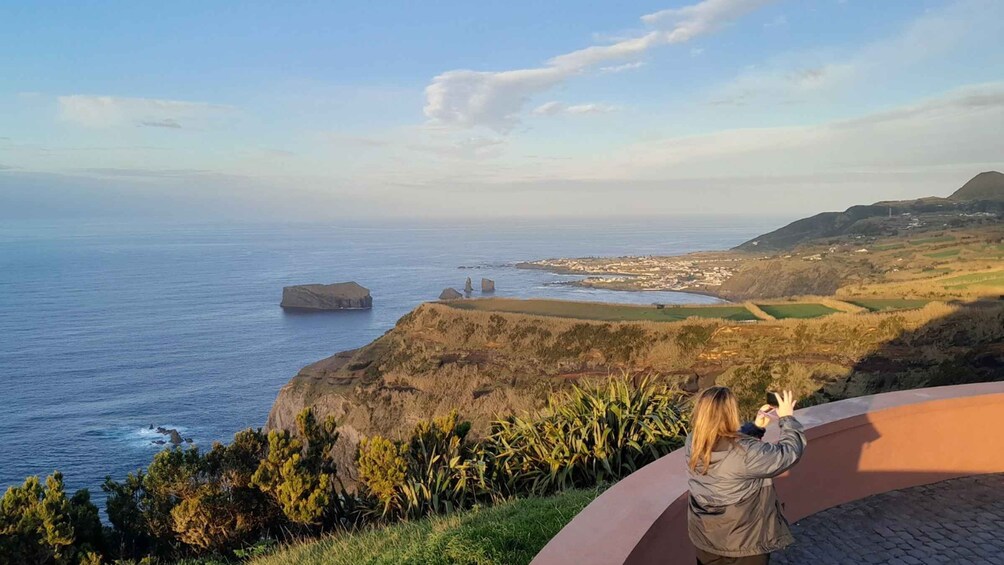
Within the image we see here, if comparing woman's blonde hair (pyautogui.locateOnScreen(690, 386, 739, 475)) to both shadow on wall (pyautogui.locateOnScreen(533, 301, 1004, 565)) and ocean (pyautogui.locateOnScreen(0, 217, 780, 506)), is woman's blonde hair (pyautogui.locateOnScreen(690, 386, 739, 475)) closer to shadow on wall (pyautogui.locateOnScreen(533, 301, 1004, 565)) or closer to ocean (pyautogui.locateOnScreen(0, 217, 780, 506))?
shadow on wall (pyautogui.locateOnScreen(533, 301, 1004, 565))

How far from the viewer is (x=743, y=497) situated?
2432mm

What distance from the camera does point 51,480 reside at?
19.8ft

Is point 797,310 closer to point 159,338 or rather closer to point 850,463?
point 850,463

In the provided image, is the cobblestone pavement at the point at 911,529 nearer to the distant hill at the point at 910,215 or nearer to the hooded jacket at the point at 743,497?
the hooded jacket at the point at 743,497

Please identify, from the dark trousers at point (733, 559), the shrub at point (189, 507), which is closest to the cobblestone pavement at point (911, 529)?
the dark trousers at point (733, 559)

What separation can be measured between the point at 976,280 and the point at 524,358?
65.5ft

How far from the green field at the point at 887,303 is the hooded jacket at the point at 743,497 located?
975 inches

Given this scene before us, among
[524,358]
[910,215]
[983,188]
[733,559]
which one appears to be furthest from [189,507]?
[983,188]

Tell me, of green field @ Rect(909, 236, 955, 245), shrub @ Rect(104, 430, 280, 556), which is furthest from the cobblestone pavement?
green field @ Rect(909, 236, 955, 245)

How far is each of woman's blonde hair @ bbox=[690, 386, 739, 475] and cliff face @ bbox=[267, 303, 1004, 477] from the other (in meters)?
16.9

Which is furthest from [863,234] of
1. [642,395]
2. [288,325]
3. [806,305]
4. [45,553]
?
[45,553]

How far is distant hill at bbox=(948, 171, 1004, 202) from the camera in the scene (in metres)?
71.4

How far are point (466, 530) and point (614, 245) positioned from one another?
7056 inches

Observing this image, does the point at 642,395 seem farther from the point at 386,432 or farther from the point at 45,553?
the point at 386,432
